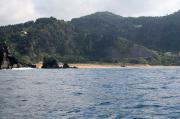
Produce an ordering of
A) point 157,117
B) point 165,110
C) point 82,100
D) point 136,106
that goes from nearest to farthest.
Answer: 1. point 157,117
2. point 165,110
3. point 136,106
4. point 82,100

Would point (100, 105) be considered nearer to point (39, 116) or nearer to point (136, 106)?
point (136, 106)

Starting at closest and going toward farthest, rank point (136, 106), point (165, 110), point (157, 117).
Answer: point (157, 117)
point (165, 110)
point (136, 106)

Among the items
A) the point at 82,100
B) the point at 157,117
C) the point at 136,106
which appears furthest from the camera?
the point at 82,100

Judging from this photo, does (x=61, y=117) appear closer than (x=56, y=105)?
Yes

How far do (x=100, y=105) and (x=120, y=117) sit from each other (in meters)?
8.63

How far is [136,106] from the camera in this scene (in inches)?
1887

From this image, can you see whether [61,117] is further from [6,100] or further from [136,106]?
[6,100]

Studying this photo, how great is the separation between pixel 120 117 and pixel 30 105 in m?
13.1

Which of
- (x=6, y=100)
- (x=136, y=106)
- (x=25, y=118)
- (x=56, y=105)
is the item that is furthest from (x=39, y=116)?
(x=6, y=100)

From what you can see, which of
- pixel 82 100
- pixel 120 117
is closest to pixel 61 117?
pixel 120 117

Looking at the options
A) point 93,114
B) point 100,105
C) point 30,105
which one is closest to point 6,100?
point 30,105

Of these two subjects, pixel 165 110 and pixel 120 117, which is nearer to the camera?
pixel 120 117

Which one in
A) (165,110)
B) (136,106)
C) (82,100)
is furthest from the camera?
(82,100)

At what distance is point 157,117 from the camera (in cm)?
4034
